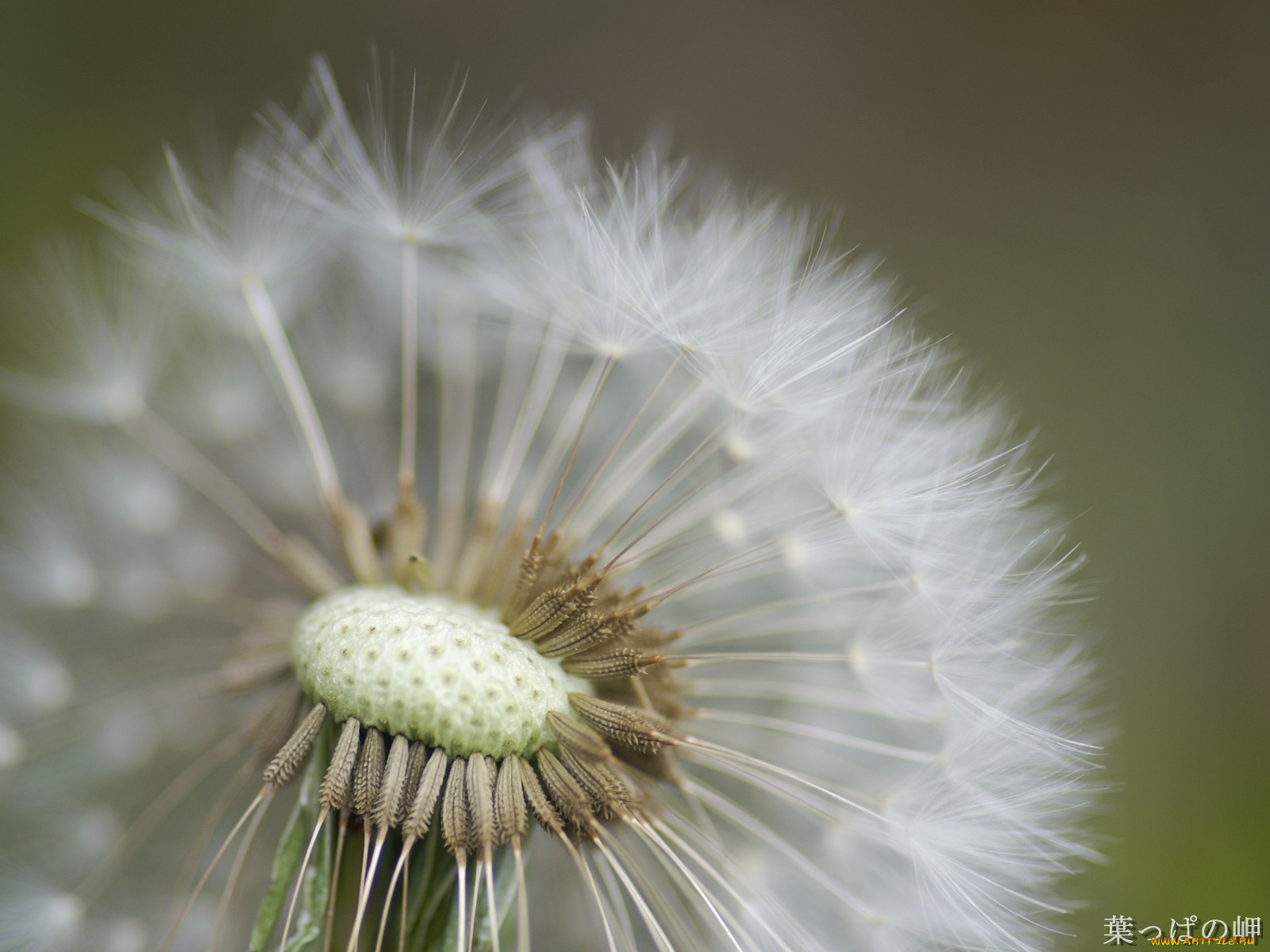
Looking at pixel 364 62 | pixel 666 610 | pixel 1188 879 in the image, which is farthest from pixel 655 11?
pixel 1188 879

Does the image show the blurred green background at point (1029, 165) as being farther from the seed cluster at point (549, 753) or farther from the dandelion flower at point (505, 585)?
the seed cluster at point (549, 753)

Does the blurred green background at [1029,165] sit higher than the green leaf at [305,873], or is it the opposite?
the blurred green background at [1029,165]

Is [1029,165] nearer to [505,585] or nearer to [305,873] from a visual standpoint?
[505,585]

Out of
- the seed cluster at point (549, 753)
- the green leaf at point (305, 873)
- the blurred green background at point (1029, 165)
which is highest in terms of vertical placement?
the blurred green background at point (1029, 165)

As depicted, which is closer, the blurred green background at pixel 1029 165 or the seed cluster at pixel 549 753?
the seed cluster at pixel 549 753

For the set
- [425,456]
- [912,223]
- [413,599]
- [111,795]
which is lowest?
[111,795]

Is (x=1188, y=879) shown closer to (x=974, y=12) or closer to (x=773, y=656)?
(x=773, y=656)

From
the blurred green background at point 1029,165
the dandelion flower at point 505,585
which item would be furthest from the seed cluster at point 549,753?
the blurred green background at point 1029,165
